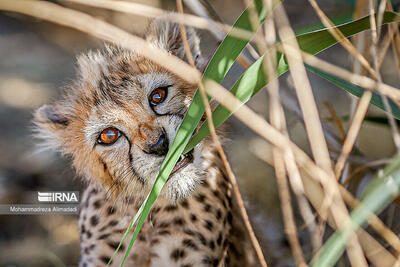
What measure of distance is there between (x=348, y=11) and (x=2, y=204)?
1.32 m

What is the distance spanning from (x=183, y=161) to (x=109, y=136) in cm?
23

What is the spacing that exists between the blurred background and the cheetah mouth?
0.48 ft

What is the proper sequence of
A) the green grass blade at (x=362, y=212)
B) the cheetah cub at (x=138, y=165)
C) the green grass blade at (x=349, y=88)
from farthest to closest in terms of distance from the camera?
1. the cheetah cub at (x=138, y=165)
2. the green grass blade at (x=349, y=88)
3. the green grass blade at (x=362, y=212)

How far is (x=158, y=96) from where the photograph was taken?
1.30 metres

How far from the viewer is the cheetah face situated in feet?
4.16

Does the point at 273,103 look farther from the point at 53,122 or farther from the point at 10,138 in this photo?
the point at 10,138

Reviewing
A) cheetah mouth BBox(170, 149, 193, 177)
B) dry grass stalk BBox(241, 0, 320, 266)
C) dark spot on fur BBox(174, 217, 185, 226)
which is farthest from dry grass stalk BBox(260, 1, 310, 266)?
dark spot on fur BBox(174, 217, 185, 226)

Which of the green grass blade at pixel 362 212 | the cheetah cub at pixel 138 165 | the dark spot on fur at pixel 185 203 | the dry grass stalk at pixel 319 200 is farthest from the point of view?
the dark spot on fur at pixel 185 203

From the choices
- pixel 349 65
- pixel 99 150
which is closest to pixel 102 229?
pixel 99 150

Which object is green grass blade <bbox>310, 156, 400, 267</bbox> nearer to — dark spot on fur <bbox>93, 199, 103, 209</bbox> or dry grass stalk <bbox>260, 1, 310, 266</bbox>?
dry grass stalk <bbox>260, 1, 310, 266</bbox>

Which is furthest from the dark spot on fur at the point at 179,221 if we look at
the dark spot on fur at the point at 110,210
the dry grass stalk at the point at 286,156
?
the dry grass stalk at the point at 286,156

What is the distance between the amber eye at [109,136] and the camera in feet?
4.18

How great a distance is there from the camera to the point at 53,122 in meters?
1.37

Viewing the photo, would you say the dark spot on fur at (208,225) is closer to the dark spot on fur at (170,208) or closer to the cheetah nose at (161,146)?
the dark spot on fur at (170,208)
